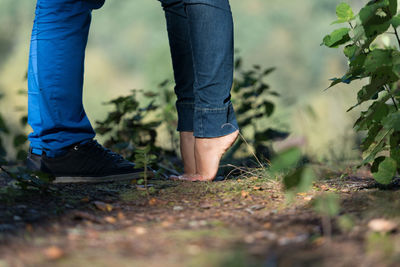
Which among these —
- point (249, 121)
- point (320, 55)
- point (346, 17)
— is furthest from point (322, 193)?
point (320, 55)

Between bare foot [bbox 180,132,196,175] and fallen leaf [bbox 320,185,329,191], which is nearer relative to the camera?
fallen leaf [bbox 320,185,329,191]

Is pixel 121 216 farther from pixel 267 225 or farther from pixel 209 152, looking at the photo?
pixel 209 152

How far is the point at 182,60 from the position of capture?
6.66 feet

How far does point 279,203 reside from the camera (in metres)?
1.40

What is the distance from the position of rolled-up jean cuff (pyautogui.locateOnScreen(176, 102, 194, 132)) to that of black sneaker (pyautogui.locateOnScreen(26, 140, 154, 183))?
10.3 inches

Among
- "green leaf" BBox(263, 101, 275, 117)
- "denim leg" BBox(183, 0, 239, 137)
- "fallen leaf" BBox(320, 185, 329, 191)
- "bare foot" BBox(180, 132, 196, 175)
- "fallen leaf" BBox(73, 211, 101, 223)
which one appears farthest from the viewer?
"green leaf" BBox(263, 101, 275, 117)

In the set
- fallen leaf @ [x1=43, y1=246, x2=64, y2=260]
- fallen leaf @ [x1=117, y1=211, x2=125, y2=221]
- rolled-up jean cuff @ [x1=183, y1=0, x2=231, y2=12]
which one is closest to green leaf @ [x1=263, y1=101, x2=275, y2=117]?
rolled-up jean cuff @ [x1=183, y1=0, x2=231, y2=12]

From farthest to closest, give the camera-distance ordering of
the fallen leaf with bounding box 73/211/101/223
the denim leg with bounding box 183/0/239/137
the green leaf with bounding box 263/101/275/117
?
the green leaf with bounding box 263/101/275/117 < the denim leg with bounding box 183/0/239/137 < the fallen leaf with bounding box 73/211/101/223

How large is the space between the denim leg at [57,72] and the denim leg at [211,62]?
0.45 metres

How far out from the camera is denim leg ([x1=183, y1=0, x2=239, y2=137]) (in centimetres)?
172

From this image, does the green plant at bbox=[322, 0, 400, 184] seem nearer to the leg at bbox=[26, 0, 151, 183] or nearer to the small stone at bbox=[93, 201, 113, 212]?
the small stone at bbox=[93, 201, 113, 212]

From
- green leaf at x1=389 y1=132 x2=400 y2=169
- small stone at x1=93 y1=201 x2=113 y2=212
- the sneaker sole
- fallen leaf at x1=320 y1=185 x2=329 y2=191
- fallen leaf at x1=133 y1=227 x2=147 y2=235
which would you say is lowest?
the sneaker sole

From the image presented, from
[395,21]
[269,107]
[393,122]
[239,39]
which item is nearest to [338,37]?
[395,21]

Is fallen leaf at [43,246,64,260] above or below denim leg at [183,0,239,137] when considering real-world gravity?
below
